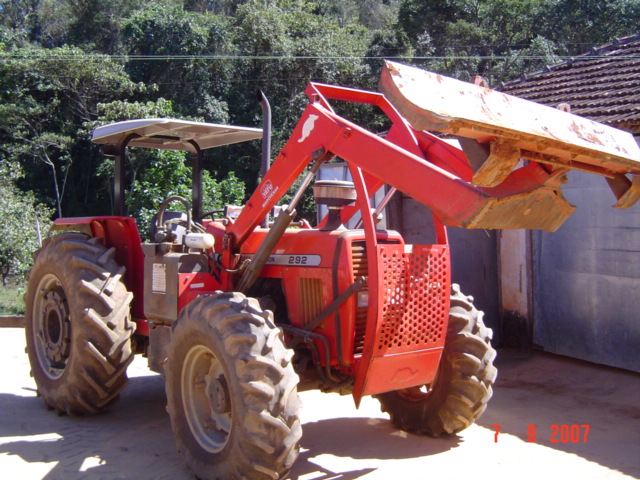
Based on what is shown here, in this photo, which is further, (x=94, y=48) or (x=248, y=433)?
(x=94, y=48)

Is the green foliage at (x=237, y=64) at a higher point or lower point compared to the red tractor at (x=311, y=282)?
higher

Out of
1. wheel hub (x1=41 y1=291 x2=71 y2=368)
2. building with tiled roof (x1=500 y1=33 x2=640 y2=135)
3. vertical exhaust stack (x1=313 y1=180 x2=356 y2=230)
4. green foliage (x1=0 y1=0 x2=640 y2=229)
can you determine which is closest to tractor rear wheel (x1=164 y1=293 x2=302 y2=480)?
vertical exhaust stack (x1=313 y1=180 x2=356 y2=230)

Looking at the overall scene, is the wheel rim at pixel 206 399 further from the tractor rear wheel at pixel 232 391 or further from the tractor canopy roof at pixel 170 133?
the tractor canopy roof at pixel 170 133

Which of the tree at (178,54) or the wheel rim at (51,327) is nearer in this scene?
the wheel rim at (51,327)

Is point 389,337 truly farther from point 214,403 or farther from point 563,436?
point 563,436

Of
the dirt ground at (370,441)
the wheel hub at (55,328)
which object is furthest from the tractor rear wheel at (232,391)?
the wheel hub at (55,328)

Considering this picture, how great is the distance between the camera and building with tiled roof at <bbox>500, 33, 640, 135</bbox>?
8133mm

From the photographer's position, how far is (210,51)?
25438mm

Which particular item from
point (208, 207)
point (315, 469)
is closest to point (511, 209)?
point (315, 469)

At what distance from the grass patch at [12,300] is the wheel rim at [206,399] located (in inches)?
350

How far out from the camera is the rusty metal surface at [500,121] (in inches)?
129

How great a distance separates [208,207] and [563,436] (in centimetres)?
1188

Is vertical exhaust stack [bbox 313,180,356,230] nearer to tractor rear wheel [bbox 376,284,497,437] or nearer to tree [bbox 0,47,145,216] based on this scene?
tractor rear wheel [bbox 376,284,497,437]
